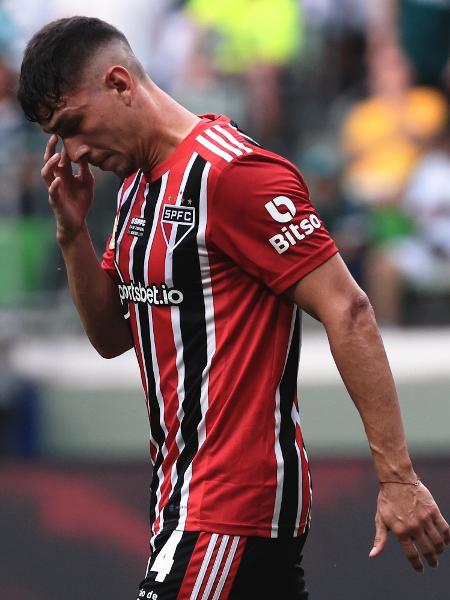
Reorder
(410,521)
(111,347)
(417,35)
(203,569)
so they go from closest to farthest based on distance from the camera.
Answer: (410,521) < (203,569) < (111,347) < (417,35)

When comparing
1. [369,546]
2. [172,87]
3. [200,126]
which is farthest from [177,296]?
[172,87]

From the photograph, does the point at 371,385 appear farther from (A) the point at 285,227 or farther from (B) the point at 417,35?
(B) the point at 417,35

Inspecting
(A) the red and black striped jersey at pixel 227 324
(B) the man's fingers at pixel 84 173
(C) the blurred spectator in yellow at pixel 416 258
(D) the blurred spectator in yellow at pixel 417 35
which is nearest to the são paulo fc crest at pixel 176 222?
(A) the red and black striped jersey at pixel 227 324

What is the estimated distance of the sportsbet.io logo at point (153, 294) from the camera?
2.87 metres

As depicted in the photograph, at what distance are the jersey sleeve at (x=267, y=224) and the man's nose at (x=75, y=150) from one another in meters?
0.37

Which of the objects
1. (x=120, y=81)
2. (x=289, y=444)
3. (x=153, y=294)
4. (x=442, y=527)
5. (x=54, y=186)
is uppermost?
(x=120, y=81)

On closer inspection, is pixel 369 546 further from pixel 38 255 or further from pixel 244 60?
pixel 244 60

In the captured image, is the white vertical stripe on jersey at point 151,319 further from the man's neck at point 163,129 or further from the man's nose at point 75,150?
the man's nose at point 75,150

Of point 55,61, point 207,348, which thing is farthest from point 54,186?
point 207,348

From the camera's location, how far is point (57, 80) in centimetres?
282

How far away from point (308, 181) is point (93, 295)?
3.68 metres

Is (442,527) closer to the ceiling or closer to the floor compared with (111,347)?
closer to the floor

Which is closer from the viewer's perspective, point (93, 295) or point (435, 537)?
point (435, 537)

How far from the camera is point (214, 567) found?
2.78m
